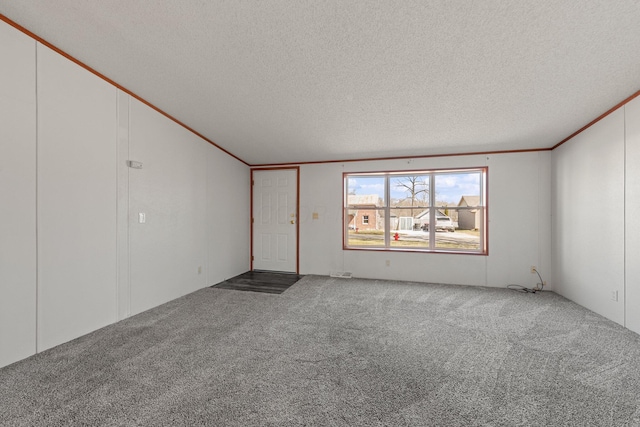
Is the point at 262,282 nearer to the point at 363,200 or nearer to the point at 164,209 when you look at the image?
the point at 164,209

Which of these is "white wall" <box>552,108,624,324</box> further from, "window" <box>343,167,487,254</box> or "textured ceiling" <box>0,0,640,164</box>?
"window" <box>343,167,487,254</box>

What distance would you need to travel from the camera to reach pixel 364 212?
16.8ft

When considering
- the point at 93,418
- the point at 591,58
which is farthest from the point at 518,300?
the point at 93,418

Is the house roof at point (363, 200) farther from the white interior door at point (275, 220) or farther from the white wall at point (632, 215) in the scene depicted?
the white wall at point (632, 215)

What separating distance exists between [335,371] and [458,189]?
13.1 feet

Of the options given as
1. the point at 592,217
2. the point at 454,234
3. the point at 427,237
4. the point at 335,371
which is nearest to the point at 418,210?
the point at 427,237

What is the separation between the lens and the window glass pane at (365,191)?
5.09 metres

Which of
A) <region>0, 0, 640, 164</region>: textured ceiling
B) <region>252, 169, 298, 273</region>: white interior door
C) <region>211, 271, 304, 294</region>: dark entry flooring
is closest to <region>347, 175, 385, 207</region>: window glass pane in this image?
<region>252, 169, 298, 273</region>: white interior door

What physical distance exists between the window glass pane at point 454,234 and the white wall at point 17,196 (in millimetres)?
5271

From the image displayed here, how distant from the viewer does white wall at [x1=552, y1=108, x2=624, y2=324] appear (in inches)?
109

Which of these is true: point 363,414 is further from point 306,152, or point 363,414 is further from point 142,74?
point 306,152

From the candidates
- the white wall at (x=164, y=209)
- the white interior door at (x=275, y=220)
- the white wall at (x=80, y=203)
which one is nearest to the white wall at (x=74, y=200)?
the white wall at (x=80, y=203)

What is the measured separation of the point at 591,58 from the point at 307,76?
2.40 metres

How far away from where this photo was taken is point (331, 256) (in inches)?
203
